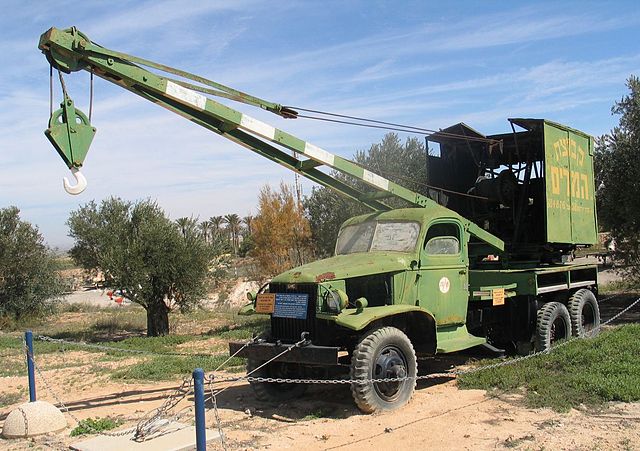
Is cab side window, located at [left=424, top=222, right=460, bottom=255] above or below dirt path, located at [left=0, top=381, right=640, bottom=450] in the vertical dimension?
above

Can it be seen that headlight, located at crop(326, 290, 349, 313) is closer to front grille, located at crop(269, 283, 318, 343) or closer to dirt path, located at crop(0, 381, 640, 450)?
front grille, located at crop(269, 283, 318, 343)

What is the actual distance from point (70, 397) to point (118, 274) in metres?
8.38

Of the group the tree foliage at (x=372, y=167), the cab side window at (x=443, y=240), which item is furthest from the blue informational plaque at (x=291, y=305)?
the tree foliage at (x=372, y=167)

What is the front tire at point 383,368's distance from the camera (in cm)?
667

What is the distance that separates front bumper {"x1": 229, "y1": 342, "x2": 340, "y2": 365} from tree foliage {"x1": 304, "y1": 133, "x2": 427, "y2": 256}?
368 inches

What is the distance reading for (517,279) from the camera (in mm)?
9656

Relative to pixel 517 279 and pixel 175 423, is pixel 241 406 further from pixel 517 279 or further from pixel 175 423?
pixel 517 279

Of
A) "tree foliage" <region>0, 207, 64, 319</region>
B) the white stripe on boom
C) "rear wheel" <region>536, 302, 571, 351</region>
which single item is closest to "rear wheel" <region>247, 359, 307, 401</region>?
the white stripe on boom

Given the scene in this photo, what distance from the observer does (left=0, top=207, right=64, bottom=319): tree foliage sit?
21469 millimetres

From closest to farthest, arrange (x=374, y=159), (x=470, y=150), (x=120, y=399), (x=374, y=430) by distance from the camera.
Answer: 1. (x=374, y=430)
2. (x=120, y=399)
3. (x=470, y=150)
4. (x=374, y=159)

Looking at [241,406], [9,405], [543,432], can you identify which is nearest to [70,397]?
[9,405]

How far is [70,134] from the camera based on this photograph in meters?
6.38

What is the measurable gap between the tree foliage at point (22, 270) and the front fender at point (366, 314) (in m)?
18.2

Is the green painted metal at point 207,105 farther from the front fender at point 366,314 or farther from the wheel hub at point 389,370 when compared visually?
the wheel hub at point 389,370
